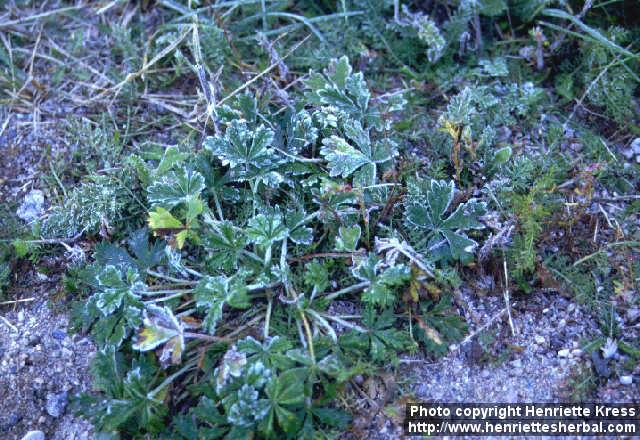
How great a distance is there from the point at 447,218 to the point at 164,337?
1247 mm

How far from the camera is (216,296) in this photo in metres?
2.36

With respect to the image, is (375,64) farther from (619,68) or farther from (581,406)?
(581,406)

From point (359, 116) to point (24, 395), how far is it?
1862mm

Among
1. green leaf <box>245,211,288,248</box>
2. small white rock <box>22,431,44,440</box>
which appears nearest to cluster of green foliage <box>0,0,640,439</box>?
green leaf <box>245,211,288,248</box>

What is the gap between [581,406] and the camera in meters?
2.31

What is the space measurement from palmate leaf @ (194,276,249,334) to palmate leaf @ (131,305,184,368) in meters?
0.11

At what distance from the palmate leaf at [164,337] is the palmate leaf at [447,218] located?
1060mm

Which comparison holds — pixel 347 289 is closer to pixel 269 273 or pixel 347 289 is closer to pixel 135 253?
pixel 269 273

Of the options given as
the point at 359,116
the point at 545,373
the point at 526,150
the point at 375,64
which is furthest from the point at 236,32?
the point at 545,373

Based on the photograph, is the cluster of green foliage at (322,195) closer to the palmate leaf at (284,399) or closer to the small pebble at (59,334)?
the palmate leaf at (284,399)

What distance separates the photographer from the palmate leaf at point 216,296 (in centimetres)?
233

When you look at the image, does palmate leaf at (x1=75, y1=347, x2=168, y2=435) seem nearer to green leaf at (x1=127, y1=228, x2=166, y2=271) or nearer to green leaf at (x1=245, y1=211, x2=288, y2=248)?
green leaf at (x1=127, y1=228, x2=166, y2=271)

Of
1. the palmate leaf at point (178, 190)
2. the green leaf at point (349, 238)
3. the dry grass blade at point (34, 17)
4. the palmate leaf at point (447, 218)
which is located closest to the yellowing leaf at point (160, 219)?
the palmate leaf at point (178, 190)

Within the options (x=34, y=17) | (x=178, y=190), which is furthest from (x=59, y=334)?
(x=34, y=17)
